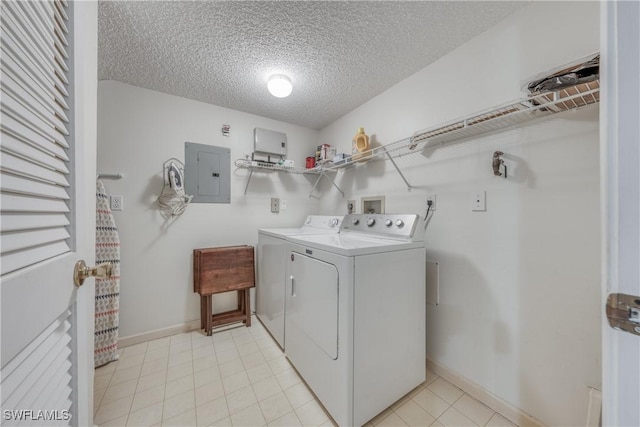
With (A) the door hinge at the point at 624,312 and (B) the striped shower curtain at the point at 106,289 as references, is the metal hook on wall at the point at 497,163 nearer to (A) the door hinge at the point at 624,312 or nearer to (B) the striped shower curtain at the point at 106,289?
(A) the door hinge at the point at 624,312

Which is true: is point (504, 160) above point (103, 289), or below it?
above

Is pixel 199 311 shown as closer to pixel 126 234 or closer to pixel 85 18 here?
pixel 126 234

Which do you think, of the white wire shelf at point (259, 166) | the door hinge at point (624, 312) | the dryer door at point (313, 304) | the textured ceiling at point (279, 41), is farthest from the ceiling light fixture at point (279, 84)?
the door hinge at point (624, 312)

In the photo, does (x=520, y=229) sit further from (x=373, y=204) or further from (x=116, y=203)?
(x=116, y=203)

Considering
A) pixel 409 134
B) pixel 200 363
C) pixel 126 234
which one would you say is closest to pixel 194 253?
pixel 126 234

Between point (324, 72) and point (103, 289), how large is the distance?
2.44 m

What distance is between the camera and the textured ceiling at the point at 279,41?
1.27 meters

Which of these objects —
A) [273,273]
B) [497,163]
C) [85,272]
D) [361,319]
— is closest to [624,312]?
[361,319]

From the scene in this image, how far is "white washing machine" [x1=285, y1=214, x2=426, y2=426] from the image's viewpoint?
116cm

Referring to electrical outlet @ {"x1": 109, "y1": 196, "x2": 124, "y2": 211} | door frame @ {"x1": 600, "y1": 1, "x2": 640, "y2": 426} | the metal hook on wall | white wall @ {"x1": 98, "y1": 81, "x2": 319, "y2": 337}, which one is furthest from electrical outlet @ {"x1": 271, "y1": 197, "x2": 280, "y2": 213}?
door frame @ {"x1": 600, "y1": 1, "x2": 640, "y2": 426}

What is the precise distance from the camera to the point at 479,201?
4.65 ft

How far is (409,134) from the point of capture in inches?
73.3

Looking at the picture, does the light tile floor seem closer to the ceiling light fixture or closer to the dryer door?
the dryer door

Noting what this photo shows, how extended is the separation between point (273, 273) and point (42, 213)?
162 centimetres
